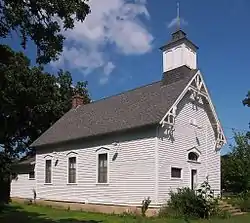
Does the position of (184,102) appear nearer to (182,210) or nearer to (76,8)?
(182,210)

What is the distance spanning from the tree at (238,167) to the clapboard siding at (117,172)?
941 centimetres

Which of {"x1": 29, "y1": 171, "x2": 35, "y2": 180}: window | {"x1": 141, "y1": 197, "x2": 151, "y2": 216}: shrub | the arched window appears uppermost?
the arched window

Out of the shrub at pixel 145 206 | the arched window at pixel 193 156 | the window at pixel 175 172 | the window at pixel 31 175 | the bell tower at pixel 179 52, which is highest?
the bell tower at pixel 179 52

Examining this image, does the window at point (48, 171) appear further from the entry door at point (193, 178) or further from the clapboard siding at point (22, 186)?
the entry door at point (193, 178)

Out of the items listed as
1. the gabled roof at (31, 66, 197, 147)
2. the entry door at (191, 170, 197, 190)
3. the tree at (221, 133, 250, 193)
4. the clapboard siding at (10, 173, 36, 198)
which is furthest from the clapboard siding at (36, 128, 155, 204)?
the tree at (221, 133, 250, 193)

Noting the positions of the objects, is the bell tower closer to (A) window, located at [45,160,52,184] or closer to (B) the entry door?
(B) the entry door

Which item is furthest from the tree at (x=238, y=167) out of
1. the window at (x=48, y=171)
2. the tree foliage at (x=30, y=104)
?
the tree foliage at (x=30, y=104)

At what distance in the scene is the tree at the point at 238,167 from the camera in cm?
2781

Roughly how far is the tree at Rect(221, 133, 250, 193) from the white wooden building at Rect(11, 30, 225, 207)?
215 cm

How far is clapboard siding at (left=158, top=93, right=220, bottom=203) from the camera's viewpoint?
70.9ft

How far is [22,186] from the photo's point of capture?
3438 centimetres

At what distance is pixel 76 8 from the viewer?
39.5 ft

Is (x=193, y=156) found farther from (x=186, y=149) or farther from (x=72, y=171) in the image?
(x=72, y=171)

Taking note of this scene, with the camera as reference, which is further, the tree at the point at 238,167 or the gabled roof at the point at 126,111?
the tree at the point at 238,167
